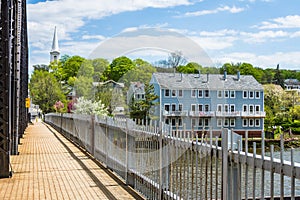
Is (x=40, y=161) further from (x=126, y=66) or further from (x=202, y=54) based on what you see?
(x=202, y=54)

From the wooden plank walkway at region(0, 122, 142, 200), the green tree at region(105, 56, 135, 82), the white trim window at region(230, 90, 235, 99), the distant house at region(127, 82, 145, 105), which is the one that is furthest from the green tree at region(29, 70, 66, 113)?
the wooden plank walkway at region(0, 122, 142, 200)

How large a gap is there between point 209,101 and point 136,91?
10306 mm

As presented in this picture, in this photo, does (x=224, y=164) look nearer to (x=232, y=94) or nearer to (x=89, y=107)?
(x=89, y=107)

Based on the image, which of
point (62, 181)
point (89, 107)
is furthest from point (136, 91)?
point (89, 107)

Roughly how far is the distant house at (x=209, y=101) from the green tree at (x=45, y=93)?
100ft

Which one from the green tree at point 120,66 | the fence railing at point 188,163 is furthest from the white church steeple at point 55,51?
the fence railing at point 188,163

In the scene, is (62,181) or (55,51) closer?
(62,181)

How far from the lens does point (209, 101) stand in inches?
1160

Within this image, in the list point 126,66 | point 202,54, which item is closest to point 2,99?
point 126,66

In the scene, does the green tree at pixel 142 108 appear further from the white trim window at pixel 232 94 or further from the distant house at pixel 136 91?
the white trim window at pixel 232 94

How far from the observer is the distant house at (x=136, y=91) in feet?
64.4

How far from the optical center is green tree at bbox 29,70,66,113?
218 feet

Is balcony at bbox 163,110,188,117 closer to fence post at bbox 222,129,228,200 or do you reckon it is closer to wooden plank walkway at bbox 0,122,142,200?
wooden plank walkway at bbox 0,122,142,200

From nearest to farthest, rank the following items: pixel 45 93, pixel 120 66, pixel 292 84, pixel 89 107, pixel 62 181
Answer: pixel 62 181, pixel 120 66, pixel 89 107, pixel 45 93, pixel 292 84
